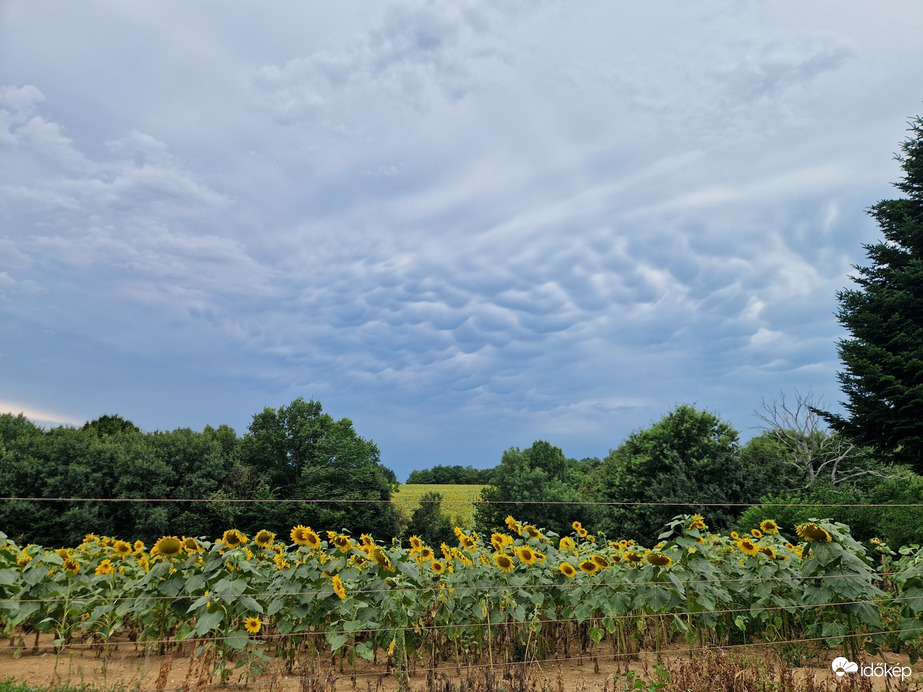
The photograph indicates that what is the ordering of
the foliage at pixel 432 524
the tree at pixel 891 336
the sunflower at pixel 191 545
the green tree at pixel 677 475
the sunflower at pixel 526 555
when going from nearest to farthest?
1. the sunflower at pixel 191 545
2. the sunflower at pixel 526 555
3. the tree at pixel 891 336
4. the green tree at pixel 677 475
5. the foliage at pixel 432 524

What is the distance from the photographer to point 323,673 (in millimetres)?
4441

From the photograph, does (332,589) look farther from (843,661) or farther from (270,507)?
(270,507)

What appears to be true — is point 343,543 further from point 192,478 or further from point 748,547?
point 192,478

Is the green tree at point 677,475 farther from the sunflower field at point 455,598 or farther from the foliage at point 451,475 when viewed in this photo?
the foliage at point 451,475

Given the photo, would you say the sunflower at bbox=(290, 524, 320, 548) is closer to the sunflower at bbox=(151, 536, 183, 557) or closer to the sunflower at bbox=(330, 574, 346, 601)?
the sunflower at bbox=(330, 574, 346, 601)

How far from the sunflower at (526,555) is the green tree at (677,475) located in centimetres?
1483

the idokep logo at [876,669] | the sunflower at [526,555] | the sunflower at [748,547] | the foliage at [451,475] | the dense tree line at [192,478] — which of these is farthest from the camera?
the foliage at [451,475]

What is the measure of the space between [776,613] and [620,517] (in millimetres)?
15806

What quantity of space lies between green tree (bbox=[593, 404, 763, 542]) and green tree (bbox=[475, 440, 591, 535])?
185 centimetres

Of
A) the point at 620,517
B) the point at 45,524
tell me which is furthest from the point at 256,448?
the point at 620,517

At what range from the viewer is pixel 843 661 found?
13.6ft

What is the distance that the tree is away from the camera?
1513 centimetres

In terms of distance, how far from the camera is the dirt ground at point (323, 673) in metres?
3.76

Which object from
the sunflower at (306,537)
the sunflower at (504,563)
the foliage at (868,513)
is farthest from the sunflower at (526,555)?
the foliage at (868,513)
